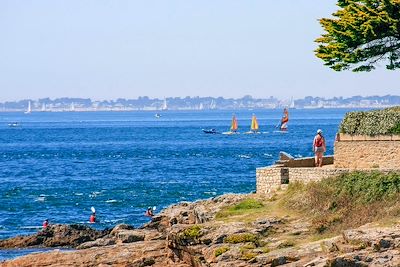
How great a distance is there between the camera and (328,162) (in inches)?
1933

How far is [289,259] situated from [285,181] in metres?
10.6

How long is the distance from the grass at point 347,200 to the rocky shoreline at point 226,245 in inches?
34.6

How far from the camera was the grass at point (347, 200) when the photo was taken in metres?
38.1

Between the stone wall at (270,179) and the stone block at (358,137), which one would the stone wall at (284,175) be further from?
the stone block at (358,137)

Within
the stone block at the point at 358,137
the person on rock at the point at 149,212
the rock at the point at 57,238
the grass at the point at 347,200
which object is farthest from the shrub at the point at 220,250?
the person on rock at the point at 149,212

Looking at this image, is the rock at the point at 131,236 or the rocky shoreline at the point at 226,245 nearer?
the rocky shoreline at the point at 226,245

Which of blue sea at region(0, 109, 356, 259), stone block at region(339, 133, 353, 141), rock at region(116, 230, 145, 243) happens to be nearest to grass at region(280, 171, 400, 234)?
stone block at region(339, 133, 353, 141)

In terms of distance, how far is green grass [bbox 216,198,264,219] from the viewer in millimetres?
42594

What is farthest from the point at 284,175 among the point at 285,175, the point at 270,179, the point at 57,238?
the point at 57,238

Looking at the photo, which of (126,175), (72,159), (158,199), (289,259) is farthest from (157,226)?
(72,159)

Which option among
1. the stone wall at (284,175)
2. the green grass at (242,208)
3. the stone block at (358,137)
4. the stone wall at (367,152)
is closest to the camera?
the stone wall at (284,175)

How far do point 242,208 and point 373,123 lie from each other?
627cm

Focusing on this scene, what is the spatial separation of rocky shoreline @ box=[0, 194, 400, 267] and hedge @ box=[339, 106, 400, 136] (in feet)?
17.0

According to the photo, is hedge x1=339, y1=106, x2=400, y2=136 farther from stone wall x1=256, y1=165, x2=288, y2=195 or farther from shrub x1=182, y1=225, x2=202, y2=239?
shrub x1=182, y1=225, x2=202, y2=239
